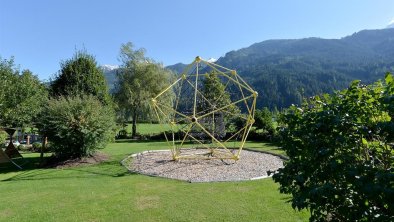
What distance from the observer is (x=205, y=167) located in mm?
14180

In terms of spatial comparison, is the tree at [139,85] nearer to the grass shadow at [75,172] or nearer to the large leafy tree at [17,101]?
the large leafy tree at [17,101]

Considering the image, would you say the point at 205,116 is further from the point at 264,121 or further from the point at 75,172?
the point at 264,121

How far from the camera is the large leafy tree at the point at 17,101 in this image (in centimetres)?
2281

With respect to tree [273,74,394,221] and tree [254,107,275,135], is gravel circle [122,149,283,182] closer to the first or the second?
tree [273,74,394,221]

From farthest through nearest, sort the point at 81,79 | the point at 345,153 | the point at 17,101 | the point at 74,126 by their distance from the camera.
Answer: the point at 17,101 < the point at 81,79 < the point at 74,126 < the point at 345,153

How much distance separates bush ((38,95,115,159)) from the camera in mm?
16344

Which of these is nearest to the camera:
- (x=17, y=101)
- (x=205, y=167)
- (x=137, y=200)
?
(x=137, y=200)

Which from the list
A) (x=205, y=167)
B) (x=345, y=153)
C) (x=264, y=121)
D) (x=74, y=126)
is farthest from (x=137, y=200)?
(x=264, y=121)

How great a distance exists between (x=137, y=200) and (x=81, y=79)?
44.1ft

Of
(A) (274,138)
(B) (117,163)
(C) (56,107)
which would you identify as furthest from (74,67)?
(A) (274,138)

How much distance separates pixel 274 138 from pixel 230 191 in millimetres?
5562

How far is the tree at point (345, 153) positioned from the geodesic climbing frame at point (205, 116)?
953 centimetres

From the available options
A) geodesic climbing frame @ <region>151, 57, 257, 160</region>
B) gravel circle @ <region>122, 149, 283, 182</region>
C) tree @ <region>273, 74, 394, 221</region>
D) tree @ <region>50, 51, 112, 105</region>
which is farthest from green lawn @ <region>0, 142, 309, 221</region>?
tree @ <region>50, 51, 112, 105</region>

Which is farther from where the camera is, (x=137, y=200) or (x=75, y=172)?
(x=75, y=172)
